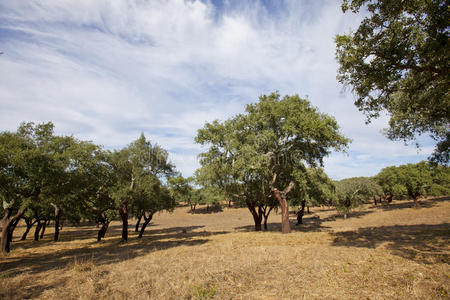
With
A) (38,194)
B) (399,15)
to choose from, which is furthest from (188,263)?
(399,15)

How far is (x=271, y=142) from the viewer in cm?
2089

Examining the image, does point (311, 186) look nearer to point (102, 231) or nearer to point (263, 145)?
point (263, 145)

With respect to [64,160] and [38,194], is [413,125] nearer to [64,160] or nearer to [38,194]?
[64,160]

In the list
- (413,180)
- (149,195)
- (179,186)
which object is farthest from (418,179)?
(149,195)

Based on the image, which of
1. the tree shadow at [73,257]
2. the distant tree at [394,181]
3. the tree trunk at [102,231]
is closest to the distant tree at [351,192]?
the distant tree at [394,181]

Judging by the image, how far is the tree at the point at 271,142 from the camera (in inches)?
779

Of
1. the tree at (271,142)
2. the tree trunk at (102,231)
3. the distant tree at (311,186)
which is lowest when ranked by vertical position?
the tree trunk at (102,231)

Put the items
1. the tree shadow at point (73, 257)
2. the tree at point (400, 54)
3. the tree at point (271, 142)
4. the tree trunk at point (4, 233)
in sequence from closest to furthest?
the tree at point (400, 54) → the tree shadow at point (73, 257) → the tree trunk at point (4, 233) → the tree at point (271, 142)

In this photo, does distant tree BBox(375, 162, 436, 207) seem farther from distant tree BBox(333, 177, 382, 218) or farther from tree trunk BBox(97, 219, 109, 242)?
tree trunk BBox(97, 219, 109, 242)

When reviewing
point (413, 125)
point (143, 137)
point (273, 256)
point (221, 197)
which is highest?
point (143, 137)

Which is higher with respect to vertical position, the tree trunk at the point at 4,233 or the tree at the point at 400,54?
the tree at the point at 400,54

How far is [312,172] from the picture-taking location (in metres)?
23.7

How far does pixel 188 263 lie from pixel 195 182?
15346 millimetres

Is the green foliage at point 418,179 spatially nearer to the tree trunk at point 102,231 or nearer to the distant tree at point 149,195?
the distant tree at point 149,195
